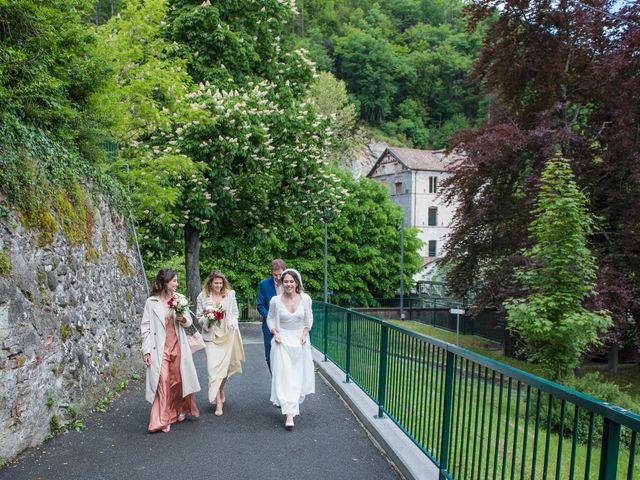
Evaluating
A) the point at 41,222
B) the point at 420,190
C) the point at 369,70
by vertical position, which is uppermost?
the point at 369,70

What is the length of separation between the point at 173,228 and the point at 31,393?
424 inches

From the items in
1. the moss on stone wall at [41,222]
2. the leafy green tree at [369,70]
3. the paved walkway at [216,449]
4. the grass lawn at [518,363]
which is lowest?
the grass lawn at [518,363]

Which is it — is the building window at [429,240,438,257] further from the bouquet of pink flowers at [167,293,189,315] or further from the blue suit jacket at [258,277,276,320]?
the bouquet of pink flowers at [167,293,189,315]

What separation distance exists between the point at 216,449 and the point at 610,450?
157 inches

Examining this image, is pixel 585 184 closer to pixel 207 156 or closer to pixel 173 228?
pixel 207 156

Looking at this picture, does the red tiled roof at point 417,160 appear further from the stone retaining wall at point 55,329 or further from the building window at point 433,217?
the stone retaining wall at point 55,329

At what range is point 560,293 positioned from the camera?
1164 centimetres

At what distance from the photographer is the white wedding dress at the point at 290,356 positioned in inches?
252

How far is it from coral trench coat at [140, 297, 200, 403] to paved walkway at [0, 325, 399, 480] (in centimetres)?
49

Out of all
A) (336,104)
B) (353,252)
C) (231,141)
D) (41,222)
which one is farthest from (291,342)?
(336,104)

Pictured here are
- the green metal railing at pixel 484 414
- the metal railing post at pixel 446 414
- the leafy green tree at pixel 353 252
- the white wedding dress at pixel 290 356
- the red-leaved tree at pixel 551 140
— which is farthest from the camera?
the leafy green tree at pixel 353 252

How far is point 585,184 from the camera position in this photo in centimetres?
1648

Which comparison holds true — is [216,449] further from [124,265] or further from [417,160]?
[417,160]

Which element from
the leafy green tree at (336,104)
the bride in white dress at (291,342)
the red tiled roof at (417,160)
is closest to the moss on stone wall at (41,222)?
the bride in white dress at (291,342)
